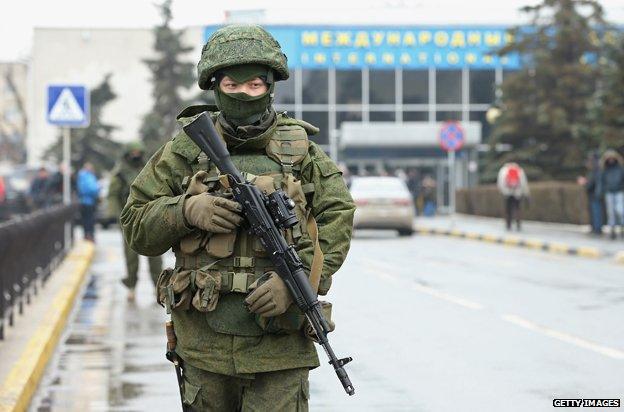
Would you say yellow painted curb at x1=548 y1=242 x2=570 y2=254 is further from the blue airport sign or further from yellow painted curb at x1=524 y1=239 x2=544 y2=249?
the blue airport sign

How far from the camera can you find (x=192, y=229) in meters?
4.86

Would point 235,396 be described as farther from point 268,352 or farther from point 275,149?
point 275,149

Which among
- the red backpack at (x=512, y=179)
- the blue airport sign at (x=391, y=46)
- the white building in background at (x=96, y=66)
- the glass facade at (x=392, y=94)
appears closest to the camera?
the red backpack at (x=512, y=179)

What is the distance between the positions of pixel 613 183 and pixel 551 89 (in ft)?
66.6

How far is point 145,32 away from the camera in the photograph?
2872 inches

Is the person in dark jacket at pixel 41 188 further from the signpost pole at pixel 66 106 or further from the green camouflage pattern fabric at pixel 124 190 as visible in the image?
the green camouflage pattern fabric at pixel 124 190

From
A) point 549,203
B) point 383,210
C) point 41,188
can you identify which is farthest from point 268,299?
point 549,203

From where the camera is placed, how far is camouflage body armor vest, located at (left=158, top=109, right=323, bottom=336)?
15.8 feet

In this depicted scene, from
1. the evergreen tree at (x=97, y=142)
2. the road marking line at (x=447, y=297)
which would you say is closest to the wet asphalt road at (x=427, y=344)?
the road marking line at (x=447, y=297)

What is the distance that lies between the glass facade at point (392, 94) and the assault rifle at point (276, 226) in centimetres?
5682

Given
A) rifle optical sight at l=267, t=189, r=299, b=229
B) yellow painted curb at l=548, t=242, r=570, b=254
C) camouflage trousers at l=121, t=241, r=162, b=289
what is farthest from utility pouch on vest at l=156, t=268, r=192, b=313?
yellow painted curb at l=548, t=242, r=570, b=254

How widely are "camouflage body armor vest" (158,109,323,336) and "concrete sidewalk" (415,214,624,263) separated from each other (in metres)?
18.2

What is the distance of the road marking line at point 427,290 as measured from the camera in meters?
15.3

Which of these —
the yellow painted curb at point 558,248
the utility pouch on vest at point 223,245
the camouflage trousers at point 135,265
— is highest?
the utility pouch on vest at point 223,245
